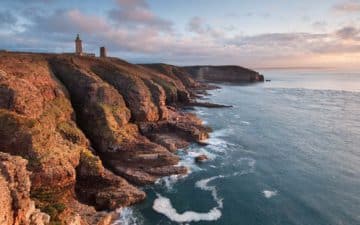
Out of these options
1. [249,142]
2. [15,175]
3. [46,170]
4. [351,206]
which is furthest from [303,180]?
[15,175]

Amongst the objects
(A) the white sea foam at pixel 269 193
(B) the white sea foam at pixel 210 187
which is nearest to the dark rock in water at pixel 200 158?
(B) the white sea foam at pixel 210 187

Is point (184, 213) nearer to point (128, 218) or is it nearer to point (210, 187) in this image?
point (128, 218)

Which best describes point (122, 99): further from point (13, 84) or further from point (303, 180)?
Answer: point (303, 180)

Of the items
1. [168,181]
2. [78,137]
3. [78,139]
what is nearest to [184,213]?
[168,181]

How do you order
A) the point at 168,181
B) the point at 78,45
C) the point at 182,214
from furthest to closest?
1. the point at 78,45
2. the point at 168,181
3. the point at 182,214

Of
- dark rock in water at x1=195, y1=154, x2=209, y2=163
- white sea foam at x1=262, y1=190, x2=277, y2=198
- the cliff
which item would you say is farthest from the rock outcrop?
dark rock in water at x1=195, y1=154, x2=209, y2=163

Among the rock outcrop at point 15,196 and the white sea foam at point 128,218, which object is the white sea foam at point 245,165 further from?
the rock outcrop at point 15,196

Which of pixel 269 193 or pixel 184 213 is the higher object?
pixel 269 193
